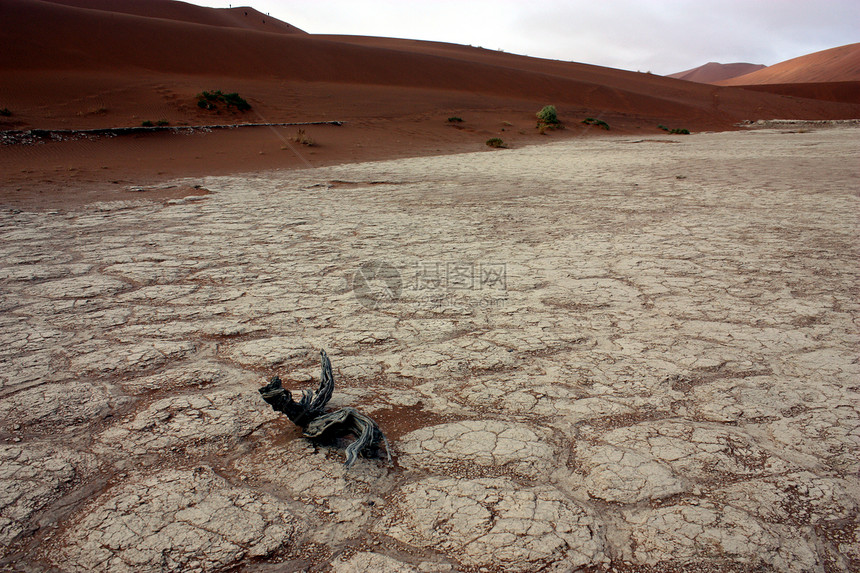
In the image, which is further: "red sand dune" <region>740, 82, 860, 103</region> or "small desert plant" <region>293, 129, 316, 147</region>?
"red sand dune" <region>740, 82, 860, 103</region>

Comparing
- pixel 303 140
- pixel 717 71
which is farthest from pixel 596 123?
pixel 717 71

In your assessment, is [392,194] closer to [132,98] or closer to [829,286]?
[829,286]

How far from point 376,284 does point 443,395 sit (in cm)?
133

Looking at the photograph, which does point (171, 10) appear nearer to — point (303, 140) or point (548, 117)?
point (548, 117)

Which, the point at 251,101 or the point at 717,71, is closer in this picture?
the point at 251,101

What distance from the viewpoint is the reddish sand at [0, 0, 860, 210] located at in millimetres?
9438

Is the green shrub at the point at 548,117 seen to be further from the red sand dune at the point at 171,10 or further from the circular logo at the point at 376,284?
the red sand dune at the point at 171,10

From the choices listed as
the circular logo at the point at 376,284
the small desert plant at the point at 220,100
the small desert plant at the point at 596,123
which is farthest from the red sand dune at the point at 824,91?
the circular logo at the point at 376,284

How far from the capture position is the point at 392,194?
619 cm

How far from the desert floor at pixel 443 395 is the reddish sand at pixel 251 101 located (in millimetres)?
4129

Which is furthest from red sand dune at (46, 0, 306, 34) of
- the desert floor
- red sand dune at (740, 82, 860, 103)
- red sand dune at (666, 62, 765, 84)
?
red sand dune at (666, 62, 765, 84)

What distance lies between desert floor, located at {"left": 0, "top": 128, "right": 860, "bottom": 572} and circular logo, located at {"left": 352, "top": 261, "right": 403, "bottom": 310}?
0.02 metres

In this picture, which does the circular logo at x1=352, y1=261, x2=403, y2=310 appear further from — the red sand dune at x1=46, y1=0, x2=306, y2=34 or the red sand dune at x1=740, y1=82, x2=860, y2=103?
the red sand dune at x1=46, y1=0, x2=306, y2=34

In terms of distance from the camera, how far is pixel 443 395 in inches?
79.8
